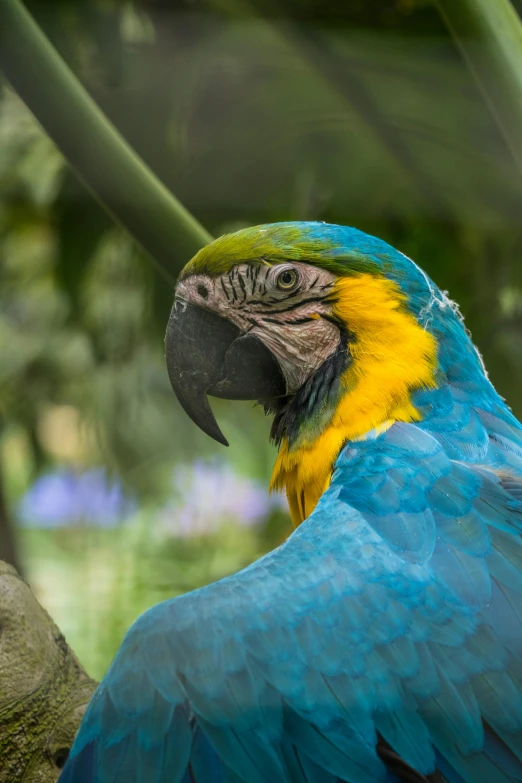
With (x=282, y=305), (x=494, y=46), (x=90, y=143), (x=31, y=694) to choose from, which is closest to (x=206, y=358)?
(x=282, y=305)

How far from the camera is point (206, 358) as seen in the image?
116cm

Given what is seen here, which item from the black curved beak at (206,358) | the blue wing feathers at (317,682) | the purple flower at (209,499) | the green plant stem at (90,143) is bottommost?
the purple flower at (209,499)

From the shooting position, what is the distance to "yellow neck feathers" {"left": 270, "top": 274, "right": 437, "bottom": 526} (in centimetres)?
107

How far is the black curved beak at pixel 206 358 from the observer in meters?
1.16

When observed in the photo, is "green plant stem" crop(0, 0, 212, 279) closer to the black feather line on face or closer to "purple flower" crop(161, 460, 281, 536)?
the black feather line on face

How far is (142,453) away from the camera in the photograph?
203 cm

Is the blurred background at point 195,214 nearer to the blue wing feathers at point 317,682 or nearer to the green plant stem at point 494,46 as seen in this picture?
the green plant stem at point 494,46

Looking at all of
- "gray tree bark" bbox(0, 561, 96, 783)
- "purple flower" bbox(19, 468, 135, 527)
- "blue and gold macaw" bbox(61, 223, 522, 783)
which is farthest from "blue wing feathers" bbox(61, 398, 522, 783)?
"purple flower" bbox(19, 468, 135, 527)

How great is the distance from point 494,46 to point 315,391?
0.54 metres

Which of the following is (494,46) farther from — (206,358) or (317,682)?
(317,682)

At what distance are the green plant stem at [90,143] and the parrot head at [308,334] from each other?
5.1 inches

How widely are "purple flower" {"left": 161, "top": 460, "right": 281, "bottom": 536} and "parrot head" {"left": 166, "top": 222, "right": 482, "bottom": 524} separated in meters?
1.02

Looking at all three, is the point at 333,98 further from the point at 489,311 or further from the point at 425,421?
the point at 425,421

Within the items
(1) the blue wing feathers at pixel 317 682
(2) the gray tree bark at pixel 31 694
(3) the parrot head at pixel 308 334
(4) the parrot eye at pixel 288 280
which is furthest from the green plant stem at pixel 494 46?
(2) the gray tree bark at pixel 31 694
